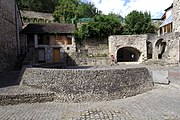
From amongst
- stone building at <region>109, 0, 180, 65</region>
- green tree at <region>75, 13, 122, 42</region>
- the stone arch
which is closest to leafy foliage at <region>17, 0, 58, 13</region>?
green tree at <region>75, 13, 122, 42</region>

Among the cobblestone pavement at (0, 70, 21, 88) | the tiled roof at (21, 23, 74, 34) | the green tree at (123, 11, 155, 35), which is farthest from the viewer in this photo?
the green tree at (123, 11, 155, 35)

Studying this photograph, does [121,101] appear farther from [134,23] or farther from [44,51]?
[134,23]

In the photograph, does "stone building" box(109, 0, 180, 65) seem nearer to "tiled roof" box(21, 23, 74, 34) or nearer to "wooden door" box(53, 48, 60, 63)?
"tiled roof" box(21, 23, 74, 34)

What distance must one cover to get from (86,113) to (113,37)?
60.8ft

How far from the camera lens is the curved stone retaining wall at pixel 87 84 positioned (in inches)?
290

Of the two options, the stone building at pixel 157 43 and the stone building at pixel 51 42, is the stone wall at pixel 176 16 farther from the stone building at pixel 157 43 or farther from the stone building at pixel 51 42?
the stone building at pixel 51 42

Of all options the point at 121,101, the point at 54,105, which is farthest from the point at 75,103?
the point at 121,101

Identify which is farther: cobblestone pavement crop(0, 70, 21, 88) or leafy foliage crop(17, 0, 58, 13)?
leafy foliage crop(17, 0, 58, 13)

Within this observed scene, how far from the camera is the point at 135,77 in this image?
8531 mm

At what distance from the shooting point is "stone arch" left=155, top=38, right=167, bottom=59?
24.5 meters

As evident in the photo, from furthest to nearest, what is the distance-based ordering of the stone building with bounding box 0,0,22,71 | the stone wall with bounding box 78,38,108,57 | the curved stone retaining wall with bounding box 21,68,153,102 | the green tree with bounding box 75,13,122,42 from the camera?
the stone wall with bounding box 78,38,108,57 < the green tree with bounding box 75,13,122,42 < the stone building with bounding box 0,0,22,71 < the curved stone retaining wall with bounding box 21,68,153,102

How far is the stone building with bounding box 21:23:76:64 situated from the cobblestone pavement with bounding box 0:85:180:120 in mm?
17087

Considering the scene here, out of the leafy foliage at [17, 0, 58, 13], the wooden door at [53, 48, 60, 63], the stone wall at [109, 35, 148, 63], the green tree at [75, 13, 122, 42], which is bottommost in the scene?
the wooden door at [53, 48, 60, 63]

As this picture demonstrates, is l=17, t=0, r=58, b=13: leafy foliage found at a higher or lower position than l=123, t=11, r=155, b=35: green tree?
higher
